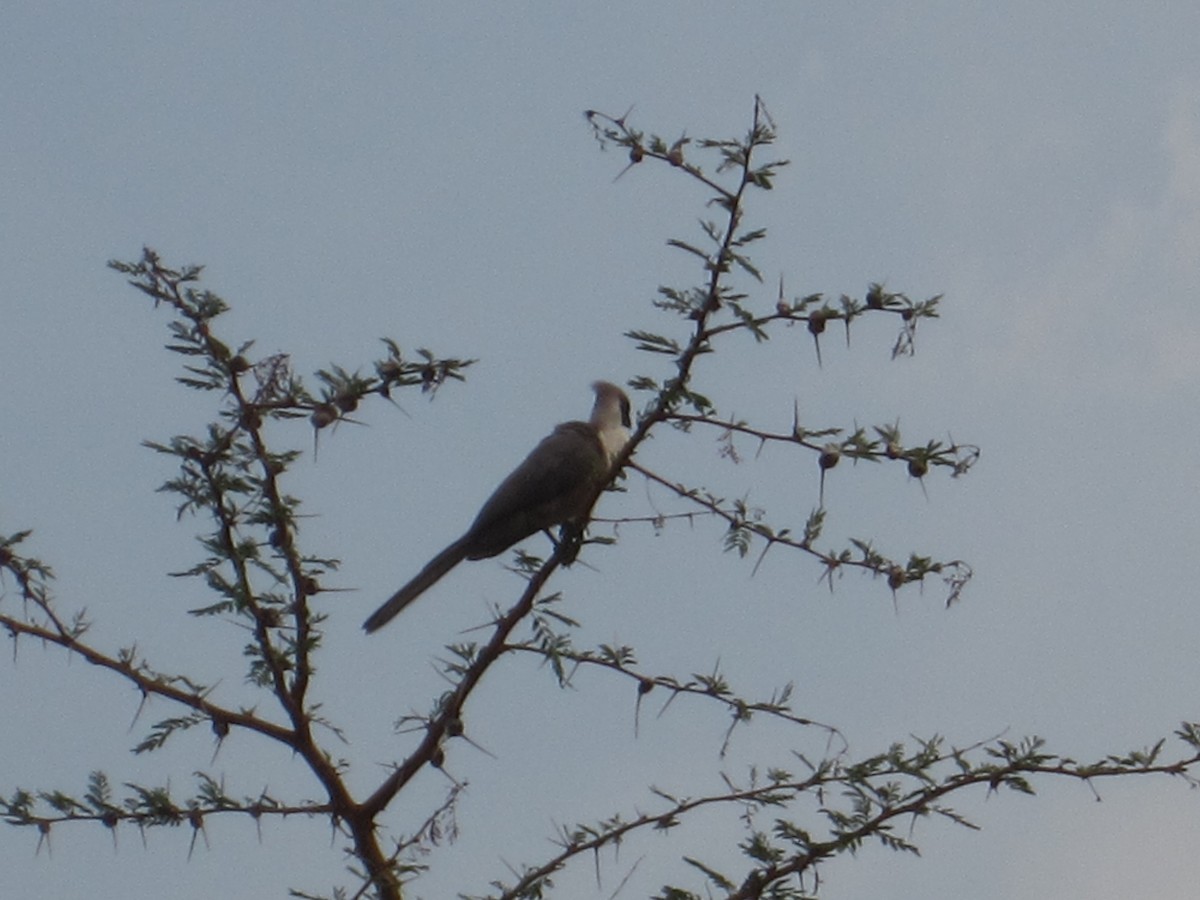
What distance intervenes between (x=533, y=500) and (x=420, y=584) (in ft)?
1.72

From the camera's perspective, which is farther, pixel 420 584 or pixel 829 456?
pixel 420 584

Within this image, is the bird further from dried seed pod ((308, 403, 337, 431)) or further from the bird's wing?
dried seed pod ((308, 403, 337, 431))

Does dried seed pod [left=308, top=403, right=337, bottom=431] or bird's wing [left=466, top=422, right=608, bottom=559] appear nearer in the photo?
dried seed pod [left=308, top=403, right=337, bottom=431]

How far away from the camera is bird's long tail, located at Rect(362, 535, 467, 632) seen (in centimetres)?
572

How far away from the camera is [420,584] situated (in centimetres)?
594

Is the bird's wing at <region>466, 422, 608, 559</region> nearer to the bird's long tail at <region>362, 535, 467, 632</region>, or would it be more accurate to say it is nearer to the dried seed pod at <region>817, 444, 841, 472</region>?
the bird's long tail at <region>362, 535, 467, 632</region>

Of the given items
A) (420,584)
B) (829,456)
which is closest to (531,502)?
(420,584)

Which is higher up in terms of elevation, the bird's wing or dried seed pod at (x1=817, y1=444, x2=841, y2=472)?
the bird's wing

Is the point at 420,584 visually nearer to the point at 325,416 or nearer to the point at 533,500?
the point at 533,500

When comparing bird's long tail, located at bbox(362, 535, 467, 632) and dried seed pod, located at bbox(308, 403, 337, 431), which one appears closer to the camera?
dried seed pod, located at bbox(308, 403, 337, 431)

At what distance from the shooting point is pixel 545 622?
4598mm

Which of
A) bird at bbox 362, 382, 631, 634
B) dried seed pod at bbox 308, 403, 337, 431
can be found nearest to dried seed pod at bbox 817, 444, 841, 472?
dried seed pod at bbox 308, 403, 337, 431

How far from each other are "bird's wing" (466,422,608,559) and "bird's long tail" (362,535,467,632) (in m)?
0.07

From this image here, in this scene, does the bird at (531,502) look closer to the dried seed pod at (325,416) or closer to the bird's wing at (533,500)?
the bird's wing at (533,500)
